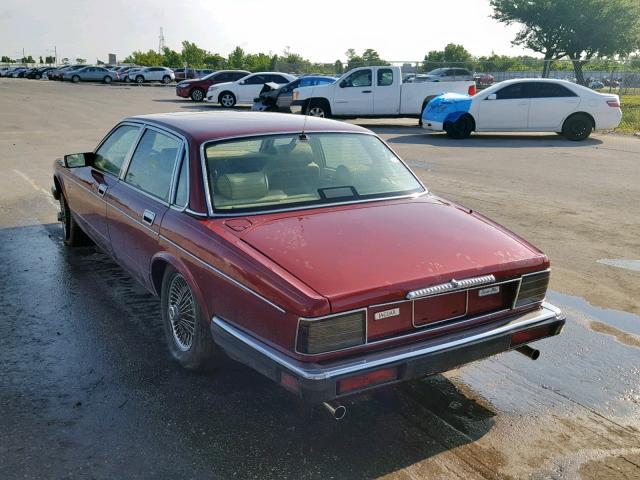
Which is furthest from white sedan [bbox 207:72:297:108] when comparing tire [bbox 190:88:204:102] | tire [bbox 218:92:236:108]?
tire [bbox 190:88:204:102]

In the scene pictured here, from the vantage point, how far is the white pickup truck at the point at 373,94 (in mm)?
20312

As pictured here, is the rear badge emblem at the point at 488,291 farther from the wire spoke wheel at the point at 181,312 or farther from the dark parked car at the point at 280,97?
the dark parked car at the point at 280,97

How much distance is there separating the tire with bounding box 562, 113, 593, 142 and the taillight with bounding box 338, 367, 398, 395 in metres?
15.3

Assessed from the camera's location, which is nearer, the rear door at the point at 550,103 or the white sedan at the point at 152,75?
the rear door at the point at 550,103

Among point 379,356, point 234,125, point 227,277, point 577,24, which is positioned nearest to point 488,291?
point 379,356

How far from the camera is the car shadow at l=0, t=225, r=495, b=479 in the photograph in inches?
123

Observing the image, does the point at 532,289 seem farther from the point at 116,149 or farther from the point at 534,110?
the point at 534,110

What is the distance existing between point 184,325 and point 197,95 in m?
28.2

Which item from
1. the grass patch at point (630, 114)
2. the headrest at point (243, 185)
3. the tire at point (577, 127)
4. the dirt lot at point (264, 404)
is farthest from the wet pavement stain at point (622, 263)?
the grass patch at point (630, 114)

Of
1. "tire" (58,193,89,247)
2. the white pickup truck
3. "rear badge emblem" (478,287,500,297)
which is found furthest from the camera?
the white pickup truck

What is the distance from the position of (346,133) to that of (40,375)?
263 centimetres

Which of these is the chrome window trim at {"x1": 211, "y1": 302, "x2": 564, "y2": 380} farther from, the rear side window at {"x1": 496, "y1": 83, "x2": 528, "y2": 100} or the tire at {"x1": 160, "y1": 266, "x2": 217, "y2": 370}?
the rear side window at {"x1": 496, "y1": 83, "x2": 528, "y2": 100}

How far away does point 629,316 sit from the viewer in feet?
16.7

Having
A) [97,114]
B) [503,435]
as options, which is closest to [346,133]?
[503,435]
